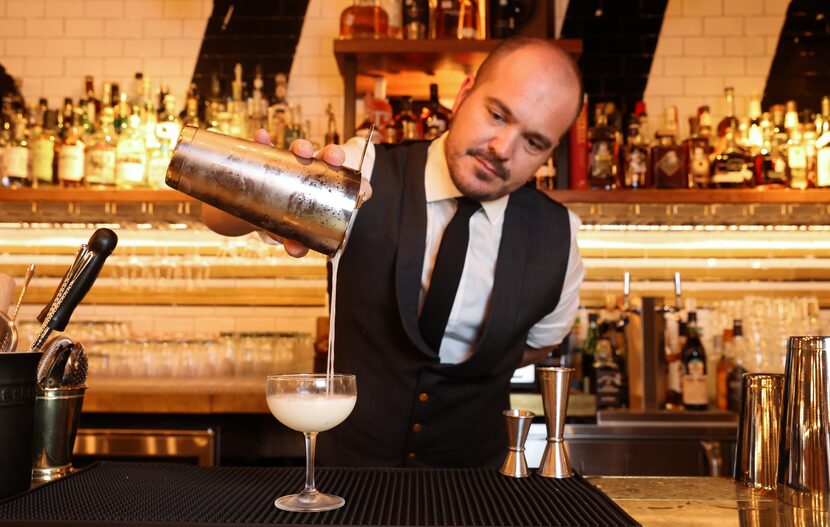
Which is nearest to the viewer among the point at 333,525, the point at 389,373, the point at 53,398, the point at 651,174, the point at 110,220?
the point at 333,525

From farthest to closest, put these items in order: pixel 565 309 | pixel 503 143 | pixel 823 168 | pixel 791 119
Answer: pixel 791 119, pixel 823 168, pixel 565 309, pixel 503 143

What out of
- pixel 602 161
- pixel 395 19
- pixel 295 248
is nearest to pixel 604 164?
pixel 602 161

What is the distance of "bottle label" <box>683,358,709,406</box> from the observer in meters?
2.88

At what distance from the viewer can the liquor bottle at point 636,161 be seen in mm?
3064

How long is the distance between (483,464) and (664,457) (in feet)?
3.45

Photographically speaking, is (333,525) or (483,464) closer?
(333,525)

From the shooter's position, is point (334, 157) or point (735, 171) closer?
point (334, 157)

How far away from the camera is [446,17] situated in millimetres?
3066

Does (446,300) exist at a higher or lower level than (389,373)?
higher

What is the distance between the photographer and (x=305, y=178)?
48.8 inches

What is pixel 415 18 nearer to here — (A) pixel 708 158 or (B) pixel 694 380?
(A) pixel 708 158

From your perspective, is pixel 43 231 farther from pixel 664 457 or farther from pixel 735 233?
pixel 735 233

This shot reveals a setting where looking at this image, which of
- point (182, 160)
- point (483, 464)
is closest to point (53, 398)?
point (182, 160)

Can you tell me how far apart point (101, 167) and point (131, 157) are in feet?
0.37
